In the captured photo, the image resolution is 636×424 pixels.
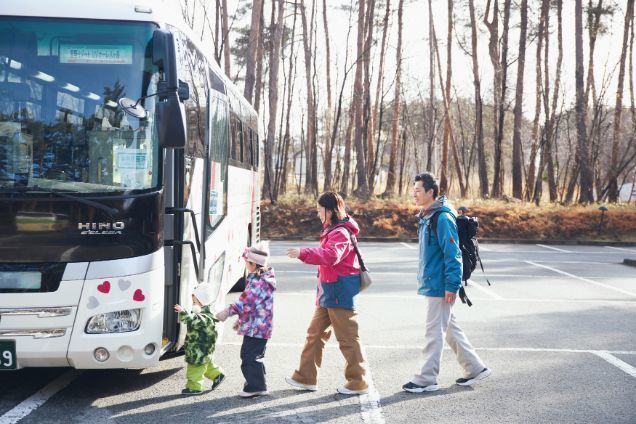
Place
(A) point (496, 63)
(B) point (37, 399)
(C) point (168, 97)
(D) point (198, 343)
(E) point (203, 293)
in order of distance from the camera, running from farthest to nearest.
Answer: (A) point (496, 63)
(E) point (203, 293)
(D) point (198, 343)
(B) point (37, 399)
(C) point (168, 97)

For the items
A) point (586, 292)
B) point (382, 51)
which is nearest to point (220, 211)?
point (586, 292)

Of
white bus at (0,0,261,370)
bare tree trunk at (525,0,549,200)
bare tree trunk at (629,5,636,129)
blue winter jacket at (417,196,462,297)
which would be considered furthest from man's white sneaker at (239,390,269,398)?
bare tree trunk at (629,5,636,129)

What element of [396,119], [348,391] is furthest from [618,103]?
[348,391]

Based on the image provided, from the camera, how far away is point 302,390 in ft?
19.3

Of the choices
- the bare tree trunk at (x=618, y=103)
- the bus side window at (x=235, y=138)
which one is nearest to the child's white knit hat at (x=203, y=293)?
the bus side window at (x=235, y=138)

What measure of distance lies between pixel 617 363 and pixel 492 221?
18.0 m

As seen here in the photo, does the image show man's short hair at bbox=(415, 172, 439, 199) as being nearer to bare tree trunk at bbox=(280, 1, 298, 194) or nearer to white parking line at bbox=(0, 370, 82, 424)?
white parking line at bbox=(0, 370, 82, 424)


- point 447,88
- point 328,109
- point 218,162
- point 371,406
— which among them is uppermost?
point 447,88

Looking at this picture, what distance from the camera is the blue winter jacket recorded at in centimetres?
575

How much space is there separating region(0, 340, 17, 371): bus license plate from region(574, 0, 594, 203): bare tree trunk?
26820 millimetres

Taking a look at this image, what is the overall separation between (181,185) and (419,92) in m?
40.6

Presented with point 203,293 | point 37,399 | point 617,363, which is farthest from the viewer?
point 617,363

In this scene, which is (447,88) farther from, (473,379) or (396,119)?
(473,379)

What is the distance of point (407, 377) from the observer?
643cm
